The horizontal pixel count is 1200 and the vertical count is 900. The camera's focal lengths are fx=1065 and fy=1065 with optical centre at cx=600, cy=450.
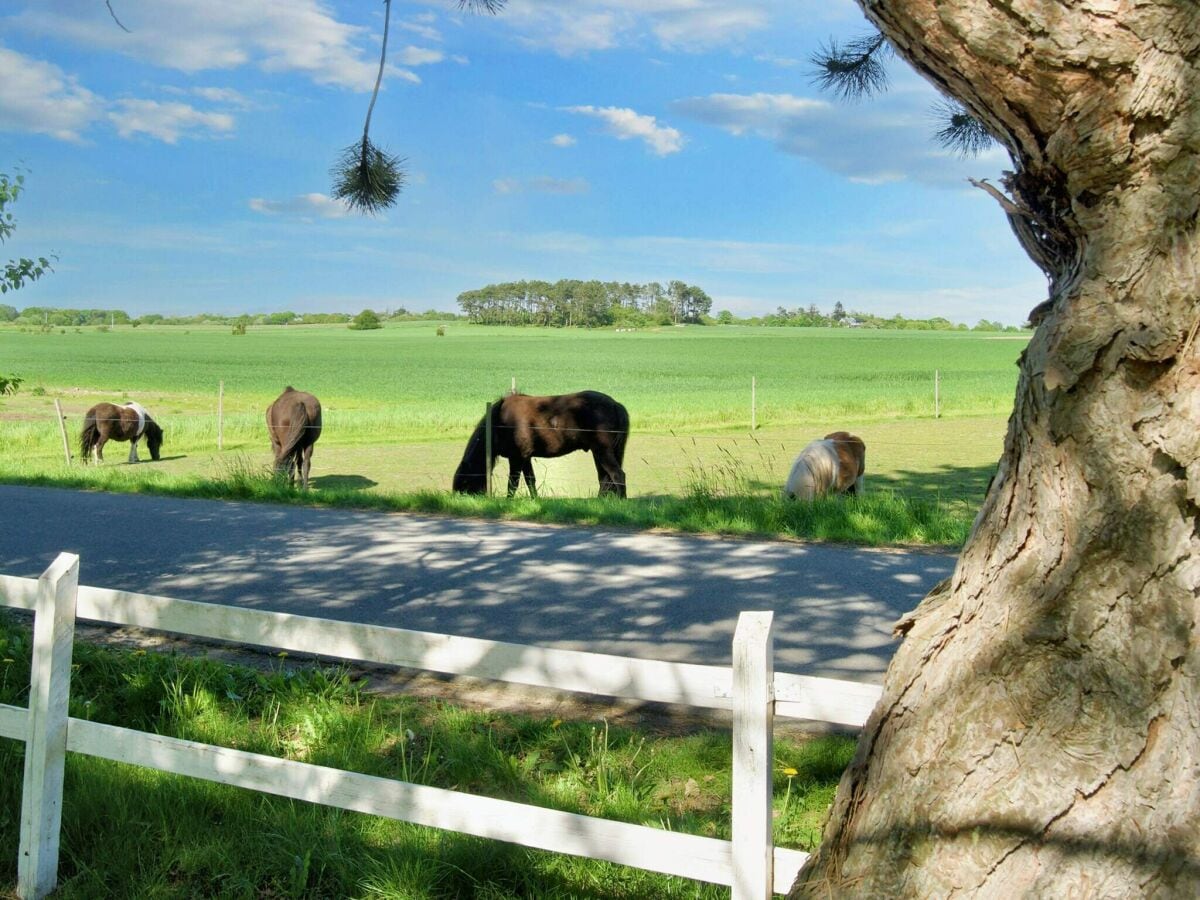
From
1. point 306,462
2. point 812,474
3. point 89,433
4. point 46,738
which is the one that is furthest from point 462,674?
point 89,433

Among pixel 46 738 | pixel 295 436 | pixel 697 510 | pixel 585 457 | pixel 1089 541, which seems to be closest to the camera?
pixel 1089 541

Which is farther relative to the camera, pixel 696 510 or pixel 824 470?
pixel 824 470

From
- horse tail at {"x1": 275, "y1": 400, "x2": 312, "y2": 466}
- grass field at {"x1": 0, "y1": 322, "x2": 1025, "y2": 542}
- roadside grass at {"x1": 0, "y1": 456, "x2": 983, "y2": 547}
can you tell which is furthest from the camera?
grass field at {"x1": 0, "y1": 322, "x2": 1025, "y2": 542}

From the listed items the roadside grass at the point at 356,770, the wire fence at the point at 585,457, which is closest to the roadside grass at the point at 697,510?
the wire fence at the point at 585,457

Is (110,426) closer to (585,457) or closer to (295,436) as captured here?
(295,436)

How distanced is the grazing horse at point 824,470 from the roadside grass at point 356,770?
8123 millimetres

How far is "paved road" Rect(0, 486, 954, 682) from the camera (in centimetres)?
695

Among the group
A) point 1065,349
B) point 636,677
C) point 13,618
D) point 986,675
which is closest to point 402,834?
point 636,677

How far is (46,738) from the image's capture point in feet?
12.2

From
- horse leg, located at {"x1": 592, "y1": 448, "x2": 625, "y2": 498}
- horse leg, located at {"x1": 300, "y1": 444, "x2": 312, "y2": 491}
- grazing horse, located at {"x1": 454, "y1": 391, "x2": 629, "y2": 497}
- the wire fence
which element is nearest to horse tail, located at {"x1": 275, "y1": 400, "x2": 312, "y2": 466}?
horse leg, located at {"x1": 300, "y1": 444, "x2": 312, "y2": 491}

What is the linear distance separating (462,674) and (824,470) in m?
10.1

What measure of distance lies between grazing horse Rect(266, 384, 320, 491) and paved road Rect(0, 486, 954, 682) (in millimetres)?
7501

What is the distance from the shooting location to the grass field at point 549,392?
2102 centimetres

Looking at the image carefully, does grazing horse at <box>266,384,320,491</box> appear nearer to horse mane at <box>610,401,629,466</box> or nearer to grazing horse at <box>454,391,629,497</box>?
grazing horse at <box>454,391,629,497</box>
